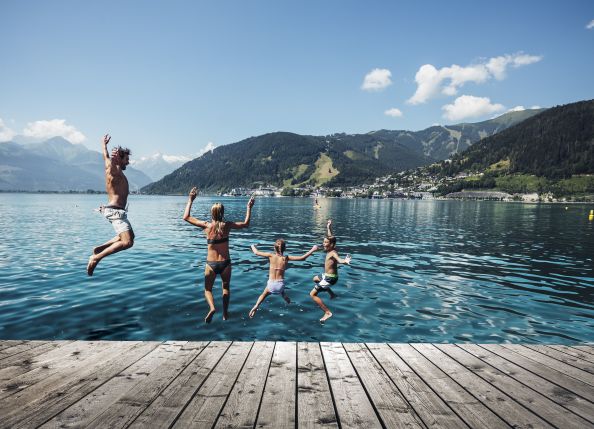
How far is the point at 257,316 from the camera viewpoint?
1201 cm

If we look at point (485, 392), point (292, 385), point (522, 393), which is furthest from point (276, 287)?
point (522, 393)

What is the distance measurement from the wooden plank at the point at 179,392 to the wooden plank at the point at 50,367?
1.97 meters

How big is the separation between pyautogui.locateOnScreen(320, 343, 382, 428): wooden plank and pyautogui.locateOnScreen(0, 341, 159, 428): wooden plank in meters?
3.63

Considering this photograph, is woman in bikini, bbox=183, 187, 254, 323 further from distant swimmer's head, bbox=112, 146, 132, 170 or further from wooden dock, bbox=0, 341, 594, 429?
wooden dock, bbox=0, 341, 594, 429

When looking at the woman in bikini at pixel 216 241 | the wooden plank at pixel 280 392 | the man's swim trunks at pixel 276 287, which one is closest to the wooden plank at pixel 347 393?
the wooden plank at pixel 280 392

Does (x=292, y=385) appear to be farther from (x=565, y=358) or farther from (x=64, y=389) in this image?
(x=565, y=358)

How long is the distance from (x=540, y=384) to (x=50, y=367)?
8299 mm

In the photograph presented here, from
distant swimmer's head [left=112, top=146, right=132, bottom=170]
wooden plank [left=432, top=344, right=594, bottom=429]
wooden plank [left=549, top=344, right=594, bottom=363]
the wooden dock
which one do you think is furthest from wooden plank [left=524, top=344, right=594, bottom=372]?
distant swimmer's head [left=112, top=146, right=132, bottom=170]

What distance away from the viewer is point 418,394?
4922 mm

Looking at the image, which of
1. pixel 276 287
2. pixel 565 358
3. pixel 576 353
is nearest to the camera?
pixel 565 358

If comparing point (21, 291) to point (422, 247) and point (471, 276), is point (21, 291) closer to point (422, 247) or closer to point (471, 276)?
point (471, 276)

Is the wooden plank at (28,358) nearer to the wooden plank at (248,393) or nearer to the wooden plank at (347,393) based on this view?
the wooden plank at (248,393)

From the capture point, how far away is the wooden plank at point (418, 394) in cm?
424

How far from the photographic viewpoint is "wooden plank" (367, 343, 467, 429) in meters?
4.24
